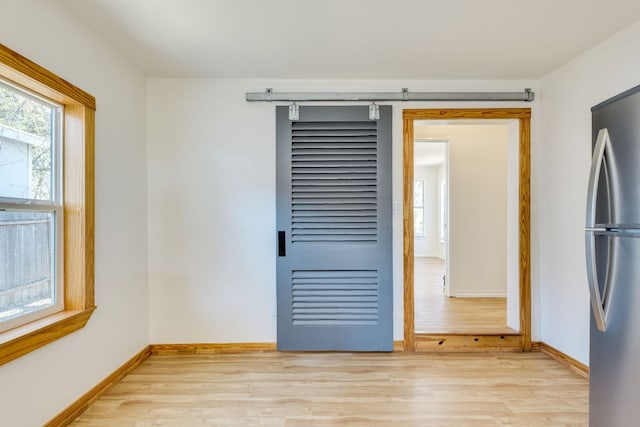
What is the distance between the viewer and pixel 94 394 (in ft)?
6.91

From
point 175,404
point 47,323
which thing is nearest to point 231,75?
point 47,323

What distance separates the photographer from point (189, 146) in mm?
2795

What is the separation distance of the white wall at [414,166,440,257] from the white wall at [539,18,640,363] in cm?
620

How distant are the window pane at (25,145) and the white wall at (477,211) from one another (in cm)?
389

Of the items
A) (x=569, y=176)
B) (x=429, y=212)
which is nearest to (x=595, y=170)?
(x=569, y=176)

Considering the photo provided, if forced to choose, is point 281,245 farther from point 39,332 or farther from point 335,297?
point 39,332

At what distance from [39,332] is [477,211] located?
4547mm

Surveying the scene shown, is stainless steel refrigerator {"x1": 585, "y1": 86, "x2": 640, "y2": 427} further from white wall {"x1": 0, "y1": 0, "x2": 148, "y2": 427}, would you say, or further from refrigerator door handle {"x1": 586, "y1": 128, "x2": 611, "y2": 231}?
white wall {"x1": 0, "y1": 0, "x2": 148, "y2": 427}

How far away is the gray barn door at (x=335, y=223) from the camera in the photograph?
277 cm

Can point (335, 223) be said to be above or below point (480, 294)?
above

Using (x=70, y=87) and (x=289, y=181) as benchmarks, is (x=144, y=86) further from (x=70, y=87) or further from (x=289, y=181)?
(x=289, y=181)

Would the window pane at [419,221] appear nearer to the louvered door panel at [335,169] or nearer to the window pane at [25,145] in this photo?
the louvered door panel at [335,169]

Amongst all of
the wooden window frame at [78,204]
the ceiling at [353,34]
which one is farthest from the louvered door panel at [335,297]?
the ceiling at [353,34]

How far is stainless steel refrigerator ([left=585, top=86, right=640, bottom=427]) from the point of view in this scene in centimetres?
135
